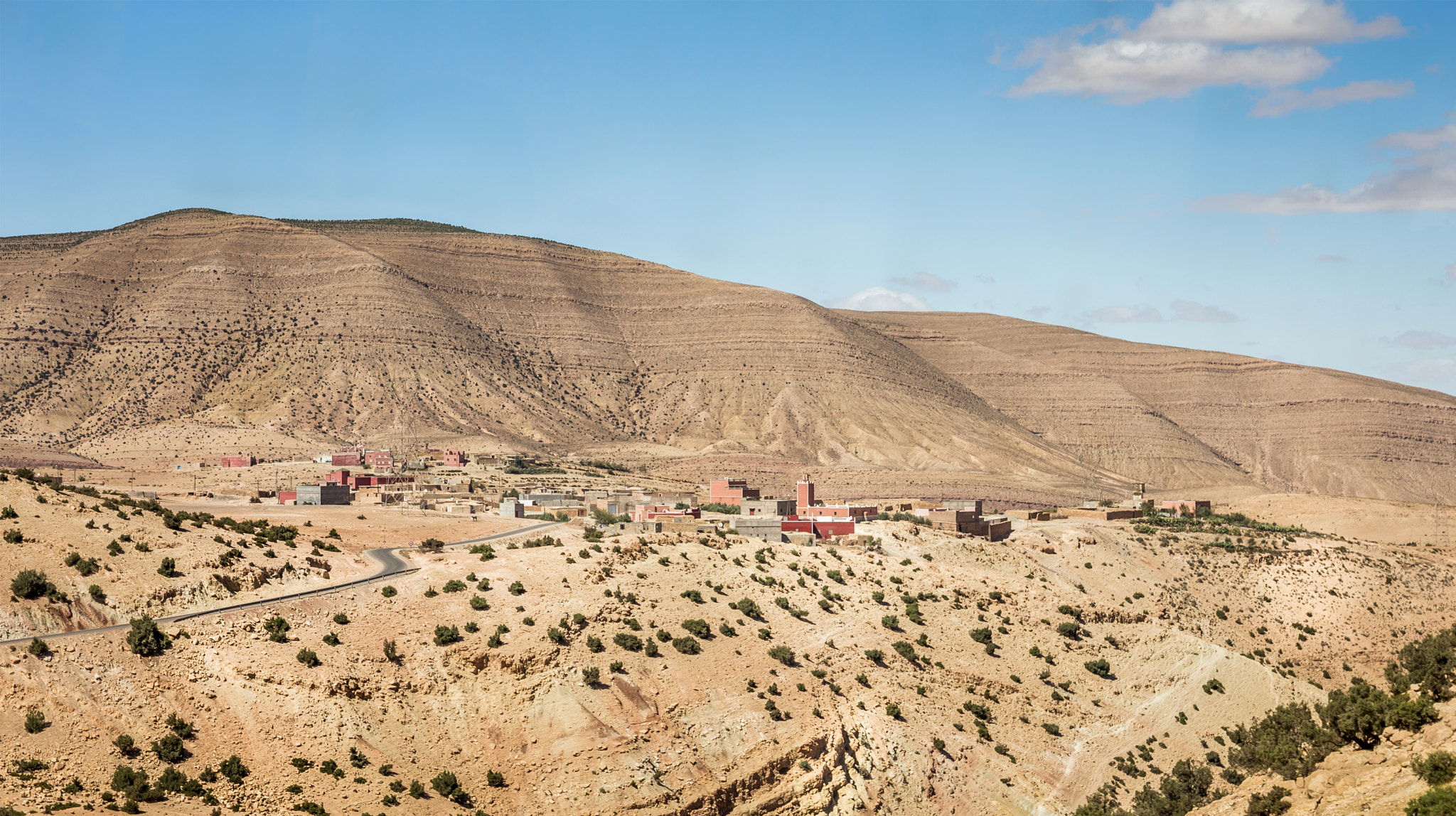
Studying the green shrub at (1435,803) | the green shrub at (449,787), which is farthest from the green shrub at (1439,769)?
the green shrub at (449,787)

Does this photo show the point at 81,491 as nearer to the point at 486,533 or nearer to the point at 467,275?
the point at 486,533

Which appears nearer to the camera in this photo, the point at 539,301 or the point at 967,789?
the point at 967,789

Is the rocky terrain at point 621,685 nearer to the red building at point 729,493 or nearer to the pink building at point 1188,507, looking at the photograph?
the red building at point 729,493

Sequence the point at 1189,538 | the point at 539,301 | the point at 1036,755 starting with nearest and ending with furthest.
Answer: the point at 1036,755
the point at 1189,538
the point at 539,301

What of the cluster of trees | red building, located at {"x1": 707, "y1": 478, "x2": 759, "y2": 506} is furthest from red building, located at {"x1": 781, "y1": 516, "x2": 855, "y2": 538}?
the cluster of trees

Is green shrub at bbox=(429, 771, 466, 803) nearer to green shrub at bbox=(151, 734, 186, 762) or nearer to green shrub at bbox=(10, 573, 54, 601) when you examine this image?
green shrub at bbox=(151, 734, 186, 762)

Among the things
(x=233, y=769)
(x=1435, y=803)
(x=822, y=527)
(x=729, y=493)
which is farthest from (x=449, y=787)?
(x=729, y=493)

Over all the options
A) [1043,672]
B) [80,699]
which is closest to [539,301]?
[1043,672]

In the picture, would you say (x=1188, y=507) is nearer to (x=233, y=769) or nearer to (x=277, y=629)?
(x=277, y=629)
